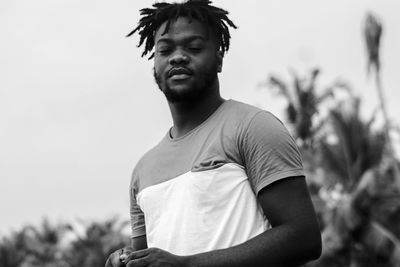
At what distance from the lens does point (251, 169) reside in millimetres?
2846

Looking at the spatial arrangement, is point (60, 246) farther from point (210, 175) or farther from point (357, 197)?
point (210, 175)

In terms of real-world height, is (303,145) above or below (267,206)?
below

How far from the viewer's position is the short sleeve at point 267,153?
279 centimetres

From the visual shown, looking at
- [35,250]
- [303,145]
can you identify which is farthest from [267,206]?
[35,250]

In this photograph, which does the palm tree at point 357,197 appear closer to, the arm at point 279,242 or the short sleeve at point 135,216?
the short sleeve at point 135,216

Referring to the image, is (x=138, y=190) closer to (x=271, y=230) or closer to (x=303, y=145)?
(x=271, y=230)

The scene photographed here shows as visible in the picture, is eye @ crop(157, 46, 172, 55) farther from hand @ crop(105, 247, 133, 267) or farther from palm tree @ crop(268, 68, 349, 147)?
palm tree @ crop(268, 68, 349, 147)

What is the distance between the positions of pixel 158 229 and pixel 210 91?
531 millimetres

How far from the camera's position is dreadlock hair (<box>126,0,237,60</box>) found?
10.4 feet

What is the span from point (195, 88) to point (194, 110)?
0.39 feet

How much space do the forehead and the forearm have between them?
787 mm

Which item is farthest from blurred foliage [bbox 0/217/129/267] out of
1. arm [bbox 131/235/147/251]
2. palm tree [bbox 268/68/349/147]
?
arm [bbox 131/235/147/251]

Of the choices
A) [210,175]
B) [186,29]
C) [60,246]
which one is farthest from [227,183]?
[60,246]

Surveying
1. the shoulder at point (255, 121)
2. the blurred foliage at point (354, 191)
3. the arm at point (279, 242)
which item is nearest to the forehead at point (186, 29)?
the shoulder at point (255, 121)
